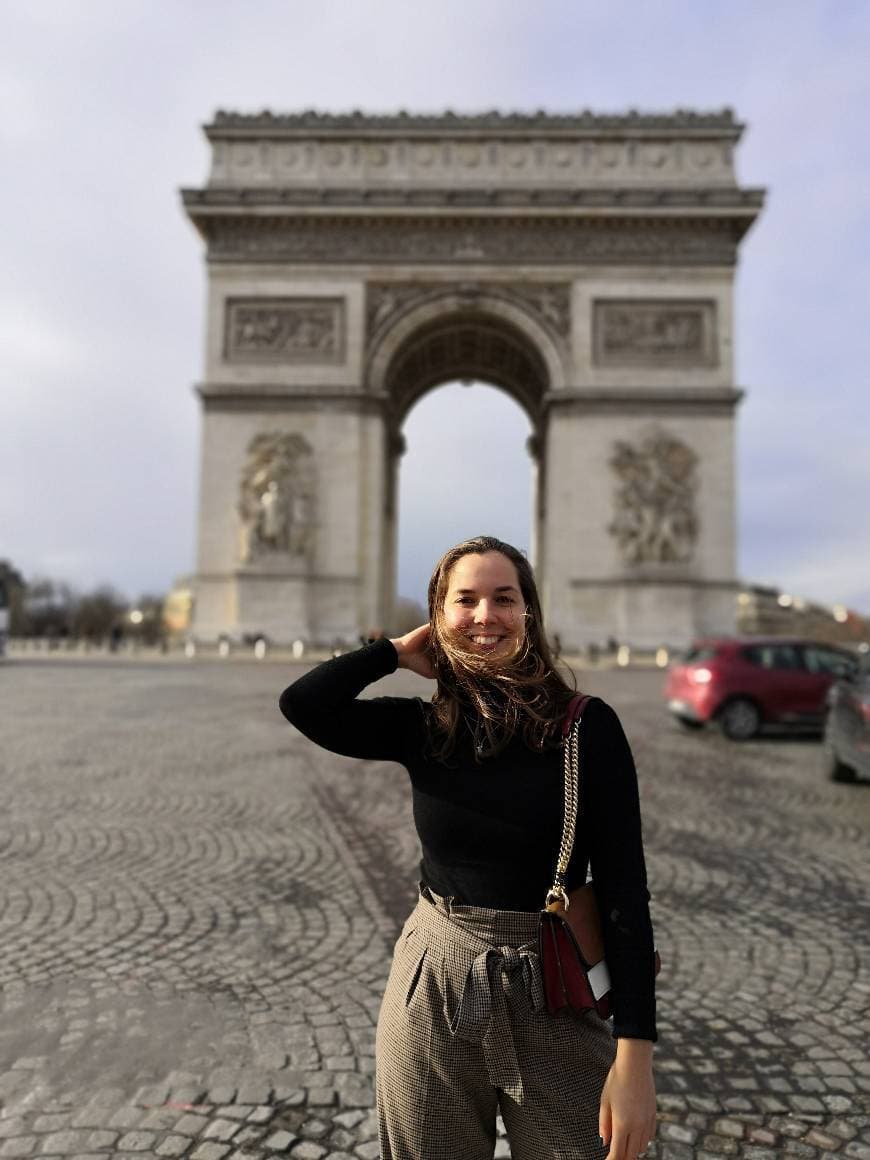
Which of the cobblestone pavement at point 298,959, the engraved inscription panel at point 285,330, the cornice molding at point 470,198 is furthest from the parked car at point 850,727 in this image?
the cornice molding at point 470,198

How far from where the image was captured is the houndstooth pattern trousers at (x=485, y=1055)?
1250 millimetres

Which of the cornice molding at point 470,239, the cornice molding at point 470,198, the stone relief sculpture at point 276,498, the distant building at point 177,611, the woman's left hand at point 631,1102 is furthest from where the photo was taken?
the distant building at point 177,611

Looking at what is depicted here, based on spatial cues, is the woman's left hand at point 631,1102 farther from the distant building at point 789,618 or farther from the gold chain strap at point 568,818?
the distant building at point 789,618

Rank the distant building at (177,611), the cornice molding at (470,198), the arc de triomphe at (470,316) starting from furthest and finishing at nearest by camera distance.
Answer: the distant building at (177,611) < the cornice molding at (470,198) < the arc de triomphe at (470,316)

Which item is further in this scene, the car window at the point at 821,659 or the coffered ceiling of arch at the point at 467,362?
the coffered ceiling of arch at the point at 467,362

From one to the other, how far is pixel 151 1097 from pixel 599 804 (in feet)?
5.86

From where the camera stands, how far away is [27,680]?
53.0 feet

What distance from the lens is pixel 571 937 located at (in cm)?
124

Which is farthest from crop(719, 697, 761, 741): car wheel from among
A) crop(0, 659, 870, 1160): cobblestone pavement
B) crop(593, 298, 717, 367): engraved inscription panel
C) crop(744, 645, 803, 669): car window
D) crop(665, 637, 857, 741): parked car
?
crop(593, 298, 717, 367): engraved inscription panel

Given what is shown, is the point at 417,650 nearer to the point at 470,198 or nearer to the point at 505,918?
the point at 505,918

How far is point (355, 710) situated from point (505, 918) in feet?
1.42

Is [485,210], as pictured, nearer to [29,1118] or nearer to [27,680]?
[27,680]

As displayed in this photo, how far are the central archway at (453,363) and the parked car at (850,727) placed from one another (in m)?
18.0

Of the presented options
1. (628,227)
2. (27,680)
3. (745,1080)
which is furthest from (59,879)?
(628,227)
